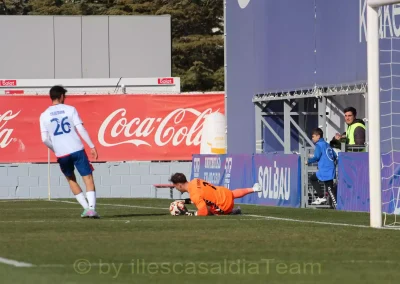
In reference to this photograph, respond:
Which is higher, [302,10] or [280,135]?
[302,10]

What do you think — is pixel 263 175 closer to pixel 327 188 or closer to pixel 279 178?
→ pixel 279 178

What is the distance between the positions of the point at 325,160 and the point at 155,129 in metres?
14.1

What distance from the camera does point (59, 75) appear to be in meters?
44.7

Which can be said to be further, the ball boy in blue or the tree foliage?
the tree foliage

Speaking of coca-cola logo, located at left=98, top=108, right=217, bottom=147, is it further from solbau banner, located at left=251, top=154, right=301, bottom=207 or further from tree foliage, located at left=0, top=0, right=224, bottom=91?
tree foliage, located at left=0, top=0, right=224, bottom=91

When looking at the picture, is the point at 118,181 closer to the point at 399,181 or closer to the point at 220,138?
the point at 220,138

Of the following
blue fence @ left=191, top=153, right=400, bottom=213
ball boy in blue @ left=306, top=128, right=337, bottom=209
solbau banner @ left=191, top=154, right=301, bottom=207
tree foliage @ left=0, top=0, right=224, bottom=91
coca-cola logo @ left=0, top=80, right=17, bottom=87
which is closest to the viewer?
blue fence @ left=191, top=153, right=400, bottom=213

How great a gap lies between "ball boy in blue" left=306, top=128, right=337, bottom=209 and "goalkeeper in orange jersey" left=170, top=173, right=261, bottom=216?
446cm

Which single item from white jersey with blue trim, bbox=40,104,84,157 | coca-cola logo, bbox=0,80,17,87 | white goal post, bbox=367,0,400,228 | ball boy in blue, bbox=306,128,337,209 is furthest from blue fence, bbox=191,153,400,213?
coca-cola logo, bbox=0,80,17,87

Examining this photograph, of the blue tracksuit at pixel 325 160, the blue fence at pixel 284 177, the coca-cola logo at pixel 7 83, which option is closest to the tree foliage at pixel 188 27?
the coca-cola logo at pixel 7 83

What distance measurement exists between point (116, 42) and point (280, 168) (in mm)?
22463

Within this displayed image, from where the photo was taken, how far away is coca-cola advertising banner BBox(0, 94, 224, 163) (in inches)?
1389

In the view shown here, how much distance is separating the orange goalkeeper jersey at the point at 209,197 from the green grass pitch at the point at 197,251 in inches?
35.7

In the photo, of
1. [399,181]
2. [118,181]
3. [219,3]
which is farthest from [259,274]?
[219,3]
